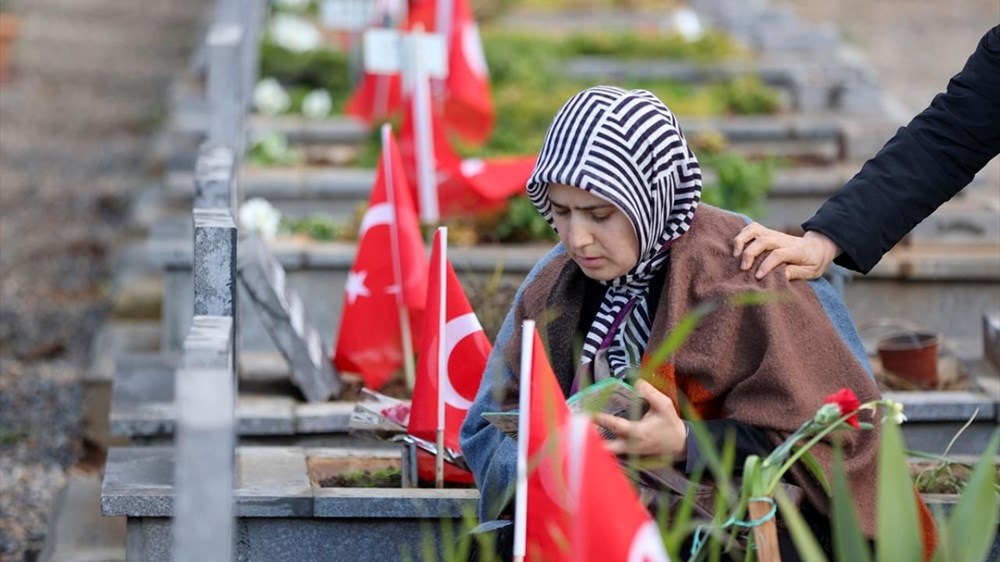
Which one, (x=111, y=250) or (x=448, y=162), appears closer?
(x=448, y=162)

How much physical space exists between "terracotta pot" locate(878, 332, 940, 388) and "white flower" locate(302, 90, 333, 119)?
442cm

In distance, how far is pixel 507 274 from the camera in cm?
639

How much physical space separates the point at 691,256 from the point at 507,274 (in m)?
3.05

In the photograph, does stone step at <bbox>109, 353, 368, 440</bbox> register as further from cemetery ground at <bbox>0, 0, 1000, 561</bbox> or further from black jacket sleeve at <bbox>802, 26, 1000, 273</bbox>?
black jacket sleeve at <bbox>802, 26, 1000, 273</bbox>

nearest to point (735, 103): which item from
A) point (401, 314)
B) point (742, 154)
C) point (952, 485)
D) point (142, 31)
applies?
point (742, 154)

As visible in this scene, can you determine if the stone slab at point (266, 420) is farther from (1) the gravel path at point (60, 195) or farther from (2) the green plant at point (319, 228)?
(2) the green plant at point (319, 228)

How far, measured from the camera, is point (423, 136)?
661 cm

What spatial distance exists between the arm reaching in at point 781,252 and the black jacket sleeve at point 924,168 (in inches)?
3.7

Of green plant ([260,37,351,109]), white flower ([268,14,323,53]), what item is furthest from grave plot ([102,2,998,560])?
white flower ([268,14,323,53])

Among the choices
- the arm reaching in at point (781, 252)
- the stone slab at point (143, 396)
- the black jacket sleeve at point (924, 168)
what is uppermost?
the black jacket sleeve at point (924, 168)

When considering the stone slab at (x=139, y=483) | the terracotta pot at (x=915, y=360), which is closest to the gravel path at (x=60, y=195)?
the stone slab at (x=139, y=483)

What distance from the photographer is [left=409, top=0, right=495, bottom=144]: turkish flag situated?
8125mm

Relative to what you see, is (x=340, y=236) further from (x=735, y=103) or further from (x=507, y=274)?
(x=735, y=103)

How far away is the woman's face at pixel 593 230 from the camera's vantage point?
3254 mm
